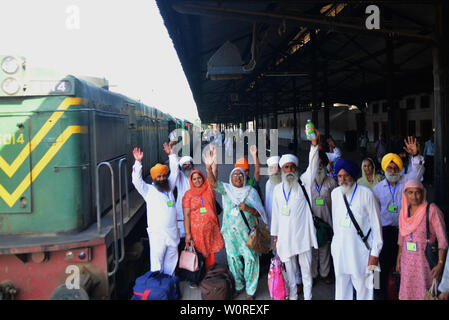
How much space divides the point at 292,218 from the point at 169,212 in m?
1.57

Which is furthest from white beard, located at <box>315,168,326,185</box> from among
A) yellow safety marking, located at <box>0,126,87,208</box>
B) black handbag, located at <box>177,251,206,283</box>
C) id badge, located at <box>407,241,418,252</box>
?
yellow safety marking, located at <box>0,126,87,208</box>

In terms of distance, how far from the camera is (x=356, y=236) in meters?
3.82

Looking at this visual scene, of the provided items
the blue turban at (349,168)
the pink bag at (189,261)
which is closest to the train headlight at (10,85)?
the pink bag at (189,261)

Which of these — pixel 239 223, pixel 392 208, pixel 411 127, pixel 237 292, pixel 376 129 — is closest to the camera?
pixel 392 208

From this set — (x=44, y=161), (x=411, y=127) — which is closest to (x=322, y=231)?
(x=44, y=161)

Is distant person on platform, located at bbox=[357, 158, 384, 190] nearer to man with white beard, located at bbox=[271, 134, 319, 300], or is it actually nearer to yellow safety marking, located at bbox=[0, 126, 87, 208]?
man with white beard, located at bbox=[271, 134, 319, 300]

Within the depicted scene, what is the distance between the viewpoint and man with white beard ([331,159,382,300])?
3764mm

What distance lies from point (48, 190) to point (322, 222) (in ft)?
10.9

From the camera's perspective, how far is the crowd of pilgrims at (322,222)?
361 centimetres

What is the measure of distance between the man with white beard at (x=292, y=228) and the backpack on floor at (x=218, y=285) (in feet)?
2.33

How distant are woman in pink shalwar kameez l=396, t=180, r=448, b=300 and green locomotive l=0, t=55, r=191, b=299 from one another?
2.89 m

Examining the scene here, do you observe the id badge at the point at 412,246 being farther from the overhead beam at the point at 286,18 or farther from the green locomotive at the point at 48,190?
the overhead beam at the point at 286,18

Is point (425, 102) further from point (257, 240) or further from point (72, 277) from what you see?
point (72, 277)

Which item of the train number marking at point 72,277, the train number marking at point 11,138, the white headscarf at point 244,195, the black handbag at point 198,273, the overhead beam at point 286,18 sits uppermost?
the overhead beam at point 286,18
